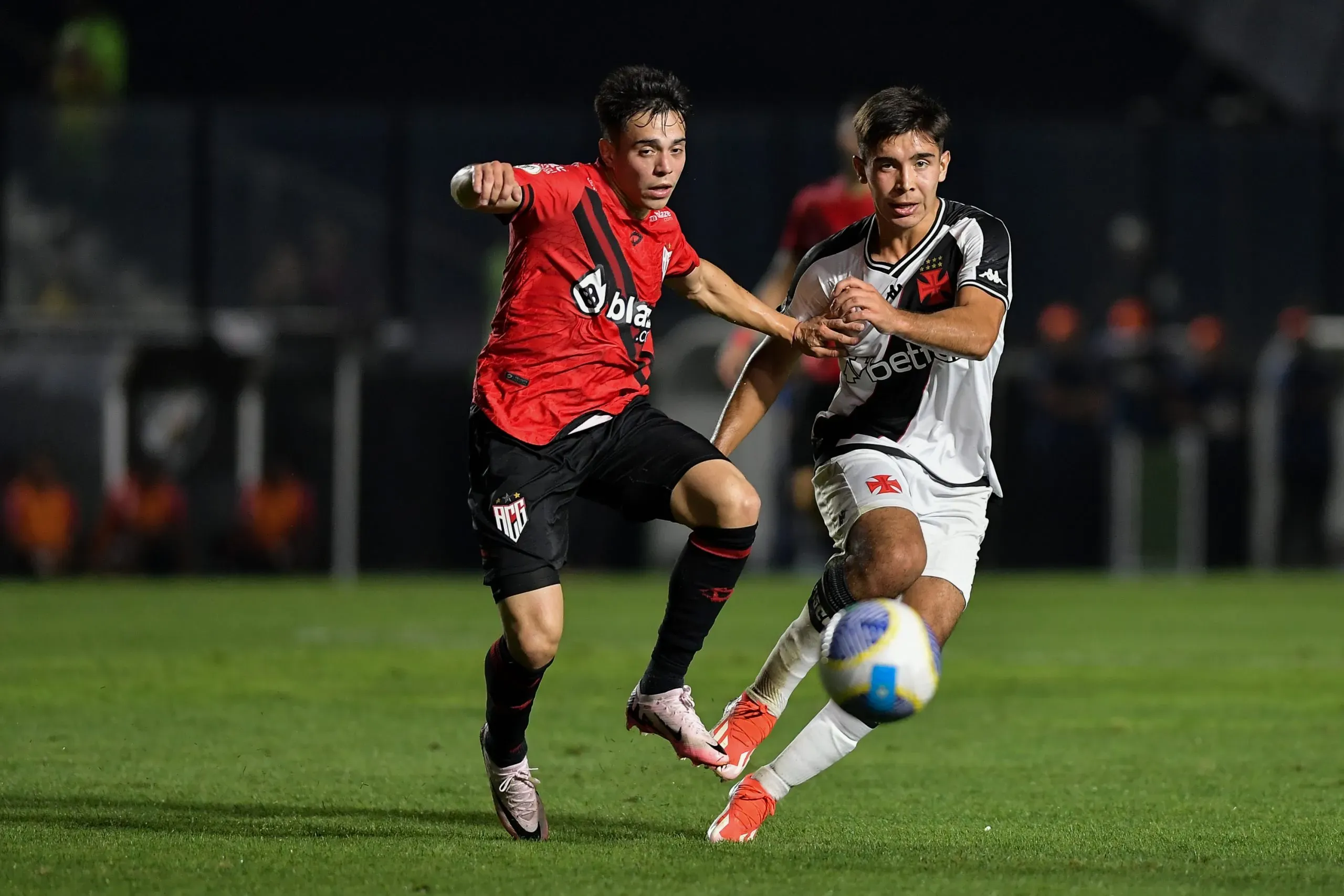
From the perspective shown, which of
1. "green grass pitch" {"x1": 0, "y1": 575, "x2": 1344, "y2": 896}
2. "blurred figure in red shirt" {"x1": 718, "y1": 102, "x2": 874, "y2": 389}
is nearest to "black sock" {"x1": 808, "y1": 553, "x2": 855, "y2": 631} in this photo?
"green grass pitch" {"x1": 0, "y1": 575, "x2": 1344, "y2": 896}

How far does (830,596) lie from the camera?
5609mm

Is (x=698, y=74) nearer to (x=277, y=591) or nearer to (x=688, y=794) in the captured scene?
(x=277, y=591)

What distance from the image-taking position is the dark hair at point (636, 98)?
5523 millimetres

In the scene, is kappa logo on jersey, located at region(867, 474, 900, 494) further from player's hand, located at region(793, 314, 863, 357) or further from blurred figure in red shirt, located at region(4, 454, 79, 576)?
blurred figure in red shirt, located at region(4, 454, 79, 576)

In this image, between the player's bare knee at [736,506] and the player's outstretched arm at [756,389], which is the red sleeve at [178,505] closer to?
the player's outstretched arm at [756,389]

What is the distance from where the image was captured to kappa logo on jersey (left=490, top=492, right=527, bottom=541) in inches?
211

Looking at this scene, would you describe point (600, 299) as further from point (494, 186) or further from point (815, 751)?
point (815, 751)

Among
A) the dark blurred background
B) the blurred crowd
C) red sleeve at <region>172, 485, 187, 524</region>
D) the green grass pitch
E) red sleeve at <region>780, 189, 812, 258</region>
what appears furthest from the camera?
the dark blurred background

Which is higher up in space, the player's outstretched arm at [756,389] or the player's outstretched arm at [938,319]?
the player's outstretched arm at [938,319]

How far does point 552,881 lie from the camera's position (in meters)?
4.55

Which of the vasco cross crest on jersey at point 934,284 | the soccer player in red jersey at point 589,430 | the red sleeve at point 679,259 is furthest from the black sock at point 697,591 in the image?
the vasco cross crest on jersey at point 934,284

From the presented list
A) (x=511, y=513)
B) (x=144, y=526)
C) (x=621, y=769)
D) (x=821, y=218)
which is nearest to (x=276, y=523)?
(x=144, y=526)

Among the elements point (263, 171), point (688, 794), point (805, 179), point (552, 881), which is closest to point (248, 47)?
point (263, 171)

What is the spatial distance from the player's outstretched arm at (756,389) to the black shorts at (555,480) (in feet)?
0.95
